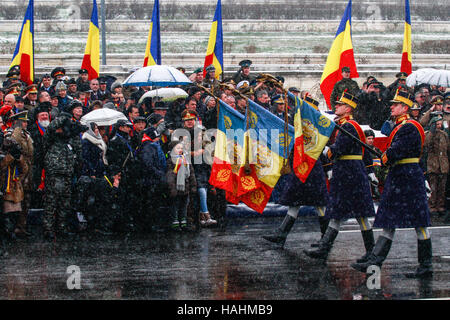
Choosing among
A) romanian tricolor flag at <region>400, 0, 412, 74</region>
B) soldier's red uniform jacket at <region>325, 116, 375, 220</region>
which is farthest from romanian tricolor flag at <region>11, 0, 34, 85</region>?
romanian tricolor flag at <region>400, 0, 412, 74</region>

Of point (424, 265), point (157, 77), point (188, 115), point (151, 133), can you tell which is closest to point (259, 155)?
point (151, 133)

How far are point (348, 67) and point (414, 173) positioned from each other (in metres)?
6.92

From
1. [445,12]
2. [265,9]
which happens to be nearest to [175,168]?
[265,9]

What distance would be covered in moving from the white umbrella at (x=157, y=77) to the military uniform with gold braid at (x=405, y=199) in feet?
17.9

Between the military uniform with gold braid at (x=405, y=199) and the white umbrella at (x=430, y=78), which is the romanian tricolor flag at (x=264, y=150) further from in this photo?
the white umbrella at (x=430, y=78)

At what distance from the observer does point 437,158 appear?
12906 millimetres

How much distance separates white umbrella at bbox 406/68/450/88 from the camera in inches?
624

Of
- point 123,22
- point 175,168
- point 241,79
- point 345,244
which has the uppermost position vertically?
point 123,22

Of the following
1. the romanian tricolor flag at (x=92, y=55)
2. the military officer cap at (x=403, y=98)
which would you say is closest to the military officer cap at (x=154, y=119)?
the romanian tricolor flag at (x=92, y=55)

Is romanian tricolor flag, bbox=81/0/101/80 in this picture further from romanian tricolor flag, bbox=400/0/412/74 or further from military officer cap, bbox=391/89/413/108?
military officer cap, bbox=391/89/413/108

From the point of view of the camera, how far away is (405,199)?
8.30 metres

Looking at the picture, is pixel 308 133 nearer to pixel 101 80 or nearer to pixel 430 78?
pixel 101 80
